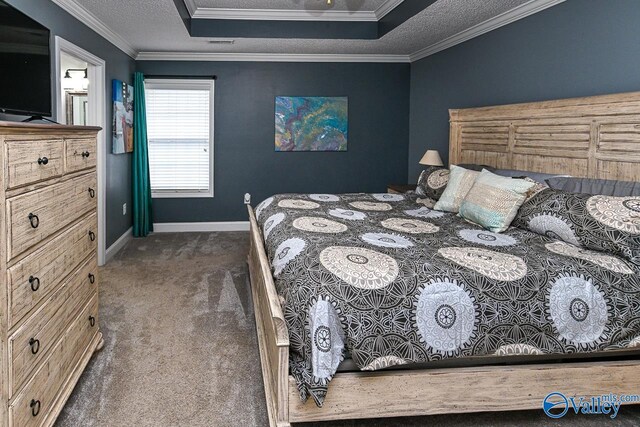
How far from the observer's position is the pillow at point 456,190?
3.40 meters

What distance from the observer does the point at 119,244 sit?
5.25 meters

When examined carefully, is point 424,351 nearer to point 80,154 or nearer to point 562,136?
point 80,154

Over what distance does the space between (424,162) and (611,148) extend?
2.30m

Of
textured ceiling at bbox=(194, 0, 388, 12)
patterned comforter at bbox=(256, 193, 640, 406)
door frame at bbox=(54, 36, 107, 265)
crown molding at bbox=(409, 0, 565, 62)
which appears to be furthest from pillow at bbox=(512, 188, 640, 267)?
door frame at bbox=(54, 36, 107, 265)

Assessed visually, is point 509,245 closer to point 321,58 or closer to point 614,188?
point 614,188

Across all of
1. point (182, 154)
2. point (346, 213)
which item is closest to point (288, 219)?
point (346, 213)

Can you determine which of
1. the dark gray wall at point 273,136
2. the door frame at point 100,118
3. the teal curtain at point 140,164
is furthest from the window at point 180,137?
the door frame at point 100,118

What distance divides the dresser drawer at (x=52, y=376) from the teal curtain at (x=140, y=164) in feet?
11.2

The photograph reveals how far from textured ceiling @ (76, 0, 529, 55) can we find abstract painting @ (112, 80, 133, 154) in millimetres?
529

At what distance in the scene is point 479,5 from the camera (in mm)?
3766

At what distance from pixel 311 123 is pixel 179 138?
171 centimetres

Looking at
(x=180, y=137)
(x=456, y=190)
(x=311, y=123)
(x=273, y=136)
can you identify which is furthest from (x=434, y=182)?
(x=180, y=137)

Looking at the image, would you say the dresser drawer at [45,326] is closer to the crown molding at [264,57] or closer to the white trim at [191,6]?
the white trim at [191,6]

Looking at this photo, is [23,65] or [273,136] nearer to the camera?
[23,65]
